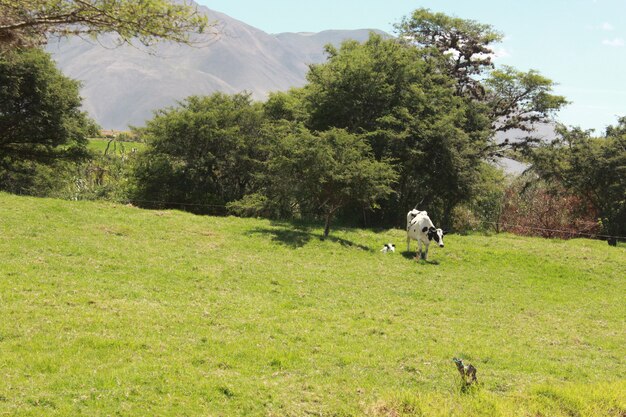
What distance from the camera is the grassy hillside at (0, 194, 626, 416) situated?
8.27m

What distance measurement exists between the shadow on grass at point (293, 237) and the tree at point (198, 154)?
9286 millimetres

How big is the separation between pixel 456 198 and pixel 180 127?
2054cm

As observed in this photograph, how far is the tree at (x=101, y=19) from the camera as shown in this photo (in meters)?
5.90

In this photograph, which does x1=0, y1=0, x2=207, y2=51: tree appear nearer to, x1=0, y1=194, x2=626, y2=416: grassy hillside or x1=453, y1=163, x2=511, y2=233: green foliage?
x1=0, y1=194, x2=626, y2=416: grassy hillside

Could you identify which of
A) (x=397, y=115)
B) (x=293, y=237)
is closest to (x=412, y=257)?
(x=293, y=237)

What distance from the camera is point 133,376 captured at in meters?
8.34

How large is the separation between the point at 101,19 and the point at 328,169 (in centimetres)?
1878

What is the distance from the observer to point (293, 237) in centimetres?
A: 2448

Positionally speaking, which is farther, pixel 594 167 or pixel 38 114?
pixel 594 167

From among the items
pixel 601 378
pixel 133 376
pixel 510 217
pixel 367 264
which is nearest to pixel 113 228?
pixel 367 264

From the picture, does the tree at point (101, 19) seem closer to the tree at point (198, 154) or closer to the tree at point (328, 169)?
the tree at point (328, 169)

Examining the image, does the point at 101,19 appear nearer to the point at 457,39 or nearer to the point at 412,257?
the point at 412,257

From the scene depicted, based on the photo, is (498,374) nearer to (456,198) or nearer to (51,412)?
(51,412)

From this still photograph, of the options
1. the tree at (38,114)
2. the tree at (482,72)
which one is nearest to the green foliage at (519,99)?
the tree at (482,72)
